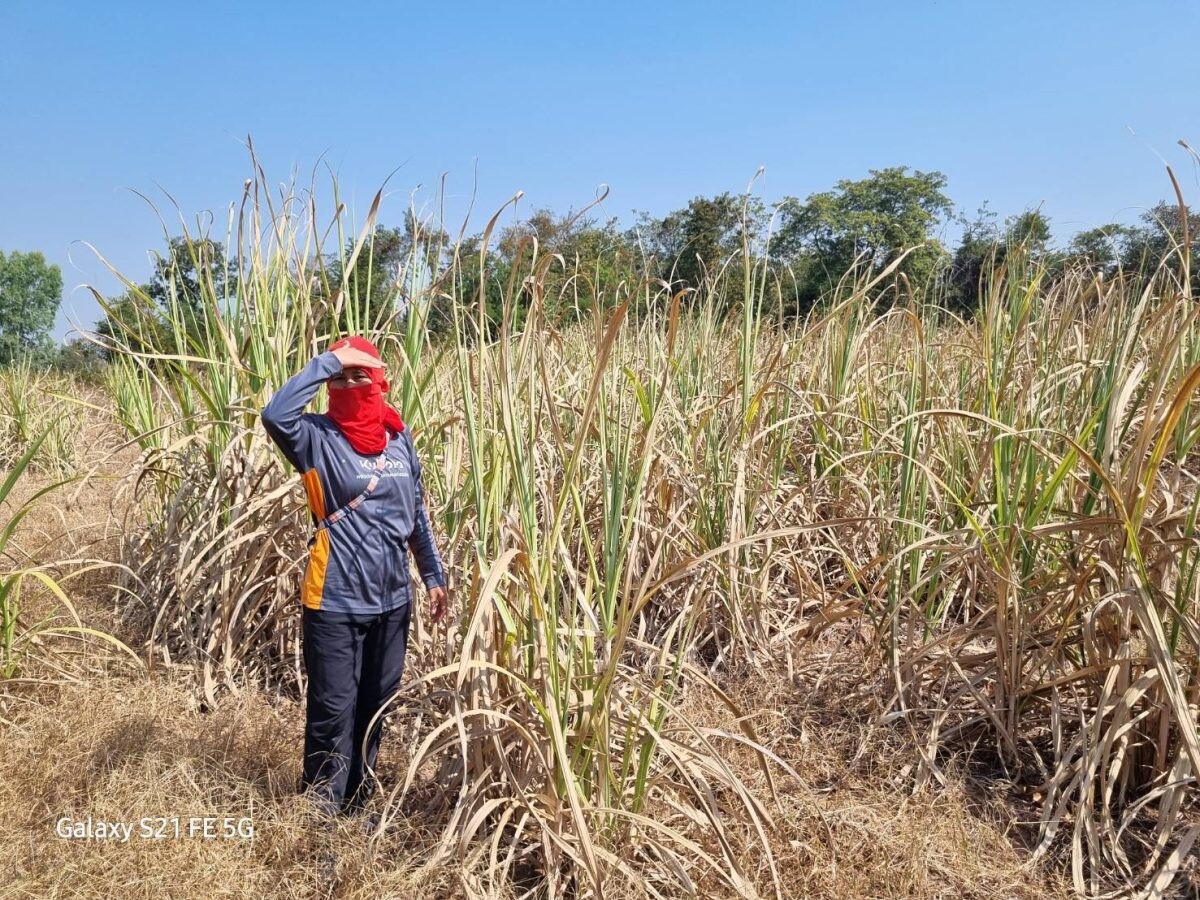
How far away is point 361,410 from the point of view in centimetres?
190

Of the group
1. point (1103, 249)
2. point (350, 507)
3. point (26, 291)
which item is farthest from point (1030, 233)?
point (26, 291)

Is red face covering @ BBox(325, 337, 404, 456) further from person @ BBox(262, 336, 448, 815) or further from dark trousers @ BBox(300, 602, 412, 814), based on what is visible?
dark trousers @ BBox(300, 602, 412, 814)

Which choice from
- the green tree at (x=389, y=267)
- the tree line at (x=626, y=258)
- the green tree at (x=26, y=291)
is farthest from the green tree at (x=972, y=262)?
the green tree at (x=26, y=291)

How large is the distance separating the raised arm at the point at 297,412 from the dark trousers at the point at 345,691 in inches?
14.6

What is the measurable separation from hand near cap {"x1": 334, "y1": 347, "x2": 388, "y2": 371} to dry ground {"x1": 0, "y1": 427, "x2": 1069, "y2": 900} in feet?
3.31

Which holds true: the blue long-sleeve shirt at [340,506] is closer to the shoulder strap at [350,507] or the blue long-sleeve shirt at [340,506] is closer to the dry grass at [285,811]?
the shoulder strap at [350,507]

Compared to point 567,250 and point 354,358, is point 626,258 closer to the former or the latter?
point 567,250

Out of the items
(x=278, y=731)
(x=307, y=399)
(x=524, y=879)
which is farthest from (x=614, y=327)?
(x=278, y=731)

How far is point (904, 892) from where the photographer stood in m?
1.59

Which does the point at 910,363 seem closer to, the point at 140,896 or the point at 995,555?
the point at 995,555

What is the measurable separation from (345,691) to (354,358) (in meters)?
0.78

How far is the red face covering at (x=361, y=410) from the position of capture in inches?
74.1

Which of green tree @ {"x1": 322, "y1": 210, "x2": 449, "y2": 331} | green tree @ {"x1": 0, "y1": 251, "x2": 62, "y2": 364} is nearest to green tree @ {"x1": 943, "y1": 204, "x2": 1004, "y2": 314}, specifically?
green tree @ {"x1": 322, "y1": 210, "x2": 449, "y2": 331}

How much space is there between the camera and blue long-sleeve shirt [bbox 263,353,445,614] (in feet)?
5.95
